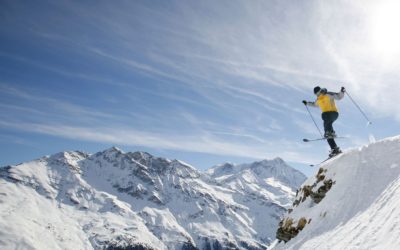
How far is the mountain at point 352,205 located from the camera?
37.8 feet

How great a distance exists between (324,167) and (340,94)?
480 centimetres

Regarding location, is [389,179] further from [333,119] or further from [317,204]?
[333,119]

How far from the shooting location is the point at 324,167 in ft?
66.1

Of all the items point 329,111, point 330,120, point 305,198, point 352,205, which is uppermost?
point 329,111

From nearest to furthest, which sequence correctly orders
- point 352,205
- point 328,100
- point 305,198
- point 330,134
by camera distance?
1. point 352,205
2. point 305,198
3. point 328,100
4. point 330,134

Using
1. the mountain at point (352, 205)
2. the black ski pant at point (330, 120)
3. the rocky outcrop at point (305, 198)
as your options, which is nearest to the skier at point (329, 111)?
the black ski pant at point (330, 120)

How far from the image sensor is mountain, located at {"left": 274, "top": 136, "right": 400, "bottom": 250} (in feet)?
37.8

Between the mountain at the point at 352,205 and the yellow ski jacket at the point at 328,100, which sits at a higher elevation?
the yellow ski jacket at the point at 328,100

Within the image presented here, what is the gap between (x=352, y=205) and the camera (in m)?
14.6

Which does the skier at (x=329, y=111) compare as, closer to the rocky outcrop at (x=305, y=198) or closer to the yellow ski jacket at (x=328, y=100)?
the yellow ski jacket at (x=328, y=100)

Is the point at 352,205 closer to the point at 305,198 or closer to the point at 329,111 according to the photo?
the point at 305,198

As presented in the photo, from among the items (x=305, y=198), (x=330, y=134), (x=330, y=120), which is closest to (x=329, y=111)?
(x=330, y=120)

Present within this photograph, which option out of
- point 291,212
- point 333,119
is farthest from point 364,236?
point 333,119

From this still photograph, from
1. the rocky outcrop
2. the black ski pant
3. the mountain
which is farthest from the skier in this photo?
the rocky outcrop
